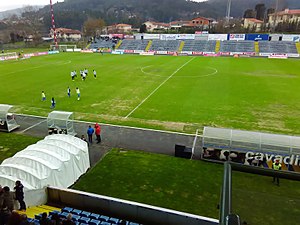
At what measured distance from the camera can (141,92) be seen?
3177cm

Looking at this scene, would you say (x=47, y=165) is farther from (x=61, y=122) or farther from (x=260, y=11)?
(x=260, y=11)

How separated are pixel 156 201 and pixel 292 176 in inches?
374

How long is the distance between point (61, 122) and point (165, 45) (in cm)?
6494

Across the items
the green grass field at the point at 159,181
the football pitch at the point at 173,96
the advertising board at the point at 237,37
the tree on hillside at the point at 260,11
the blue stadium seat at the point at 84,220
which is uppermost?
the tree on hillside at the point at 260,11

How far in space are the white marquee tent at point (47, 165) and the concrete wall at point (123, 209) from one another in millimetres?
809

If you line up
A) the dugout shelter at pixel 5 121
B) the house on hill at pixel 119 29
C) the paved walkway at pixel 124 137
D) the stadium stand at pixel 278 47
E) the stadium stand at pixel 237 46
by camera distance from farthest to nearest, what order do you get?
the house on hill at pixel 119 29, the stadium stand at pixel 237 46, the stadium stand at pixel 278 47, the dugout shelter at pixel 5 121, the paved walkway at pixel 124 137

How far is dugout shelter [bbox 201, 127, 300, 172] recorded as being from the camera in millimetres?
14484

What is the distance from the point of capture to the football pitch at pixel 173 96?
2291 centimetres

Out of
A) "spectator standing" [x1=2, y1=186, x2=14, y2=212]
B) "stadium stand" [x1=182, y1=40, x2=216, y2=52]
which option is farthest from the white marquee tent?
"stadium stand" [x1=182, y1=40, x2=216, y2=52]

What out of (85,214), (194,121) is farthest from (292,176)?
(194,121)

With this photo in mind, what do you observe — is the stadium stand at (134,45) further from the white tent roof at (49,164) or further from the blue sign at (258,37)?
the white tent roof at (49,164)

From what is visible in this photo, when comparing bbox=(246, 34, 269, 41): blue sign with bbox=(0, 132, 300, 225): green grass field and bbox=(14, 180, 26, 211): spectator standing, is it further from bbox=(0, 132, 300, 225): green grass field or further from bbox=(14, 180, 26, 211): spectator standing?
bbox=(14, 180, 26, 211): spectator standing

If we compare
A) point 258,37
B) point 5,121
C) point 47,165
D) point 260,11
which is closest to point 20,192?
point 47,165

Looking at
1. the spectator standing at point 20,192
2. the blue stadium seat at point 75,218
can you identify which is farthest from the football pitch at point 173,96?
the blue stadium seat at point 75,218
